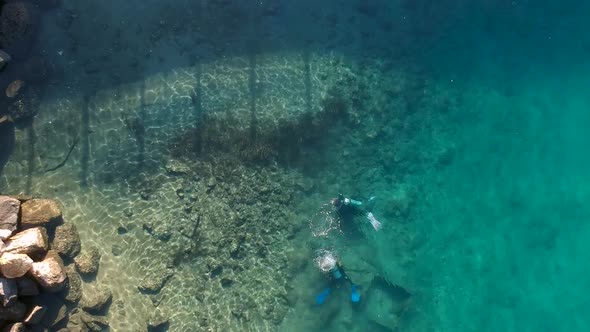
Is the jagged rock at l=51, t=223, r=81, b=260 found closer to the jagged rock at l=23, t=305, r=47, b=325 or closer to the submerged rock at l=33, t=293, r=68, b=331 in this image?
the submerged rock at l=33, t=293, r=68, b=331

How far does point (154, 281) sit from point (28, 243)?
2.75 metres

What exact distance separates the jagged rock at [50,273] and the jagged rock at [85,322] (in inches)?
33.2

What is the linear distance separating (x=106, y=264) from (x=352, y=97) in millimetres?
8407

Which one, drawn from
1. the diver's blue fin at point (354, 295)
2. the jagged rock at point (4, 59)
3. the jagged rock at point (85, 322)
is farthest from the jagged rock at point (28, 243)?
the diver's blue fin at point (354, 295)

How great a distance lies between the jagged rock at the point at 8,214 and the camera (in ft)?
26.0

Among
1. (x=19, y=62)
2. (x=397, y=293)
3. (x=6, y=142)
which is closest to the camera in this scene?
(x=6, y=142)

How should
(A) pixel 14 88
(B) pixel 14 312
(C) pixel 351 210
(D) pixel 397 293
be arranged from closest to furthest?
(B) pixel 14 312, (A) pixel 14 88, (C) pixel 351 210, (D) pixel 397 293

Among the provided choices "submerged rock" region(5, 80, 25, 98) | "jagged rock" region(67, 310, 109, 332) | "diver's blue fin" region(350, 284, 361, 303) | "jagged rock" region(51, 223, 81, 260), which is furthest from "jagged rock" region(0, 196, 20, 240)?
"diver's blue fin" region(350, 284, 361, 303)

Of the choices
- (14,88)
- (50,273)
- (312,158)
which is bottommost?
(50,273)

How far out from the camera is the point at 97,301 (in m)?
8.54

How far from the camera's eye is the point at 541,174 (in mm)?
14352

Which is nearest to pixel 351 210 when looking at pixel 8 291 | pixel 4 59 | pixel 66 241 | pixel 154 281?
pixel 154 281

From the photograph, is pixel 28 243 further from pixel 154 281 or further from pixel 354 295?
pixel 354 295

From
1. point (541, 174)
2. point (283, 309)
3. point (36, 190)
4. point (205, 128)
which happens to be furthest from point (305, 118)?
point (541, 174)
